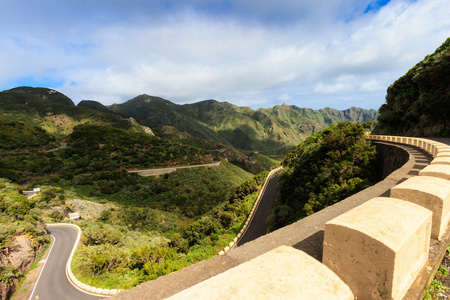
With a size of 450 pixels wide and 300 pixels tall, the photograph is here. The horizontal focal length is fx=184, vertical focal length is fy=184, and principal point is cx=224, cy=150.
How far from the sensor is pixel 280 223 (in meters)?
14.3

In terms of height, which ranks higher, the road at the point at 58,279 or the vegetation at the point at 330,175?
the vegetation at the point at 330,175

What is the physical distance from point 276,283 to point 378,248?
89 centimetres

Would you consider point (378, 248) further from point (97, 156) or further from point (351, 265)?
point (97, 156)

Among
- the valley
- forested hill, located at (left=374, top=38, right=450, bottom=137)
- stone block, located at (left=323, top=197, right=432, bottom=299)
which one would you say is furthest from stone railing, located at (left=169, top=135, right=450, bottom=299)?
forested hill, located at (left=374, top=38, right=450, bottom=137)

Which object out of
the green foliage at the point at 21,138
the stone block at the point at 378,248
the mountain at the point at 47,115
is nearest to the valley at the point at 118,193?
the green foliage at the point at 21,138

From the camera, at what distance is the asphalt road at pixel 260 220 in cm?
1595

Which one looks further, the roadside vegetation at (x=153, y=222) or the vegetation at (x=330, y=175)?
the roadside vegetation at (x=153, y=222)

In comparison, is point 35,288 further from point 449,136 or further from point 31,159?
point 31,159

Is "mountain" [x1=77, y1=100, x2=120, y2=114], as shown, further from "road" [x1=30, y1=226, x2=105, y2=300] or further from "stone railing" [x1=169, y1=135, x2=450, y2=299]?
"stone railing" [x1=169, y1=135, x2=450, y2=299]

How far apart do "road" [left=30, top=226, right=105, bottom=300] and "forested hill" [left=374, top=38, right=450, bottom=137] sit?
95.2ft

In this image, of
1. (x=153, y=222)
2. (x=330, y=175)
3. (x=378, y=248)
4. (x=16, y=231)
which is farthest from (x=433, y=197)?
(x=153, y=222)

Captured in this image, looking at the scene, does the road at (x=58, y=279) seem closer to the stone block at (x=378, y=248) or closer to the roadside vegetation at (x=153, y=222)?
the roadside vegetation at (x=153, y=222)

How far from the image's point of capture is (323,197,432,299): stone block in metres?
1.49

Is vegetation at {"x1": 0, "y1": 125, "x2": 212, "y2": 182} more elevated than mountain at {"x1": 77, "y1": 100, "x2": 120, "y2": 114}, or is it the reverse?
mountain at {"x1": 77, "y1": 100, "x2": 120, "y2": 114}
